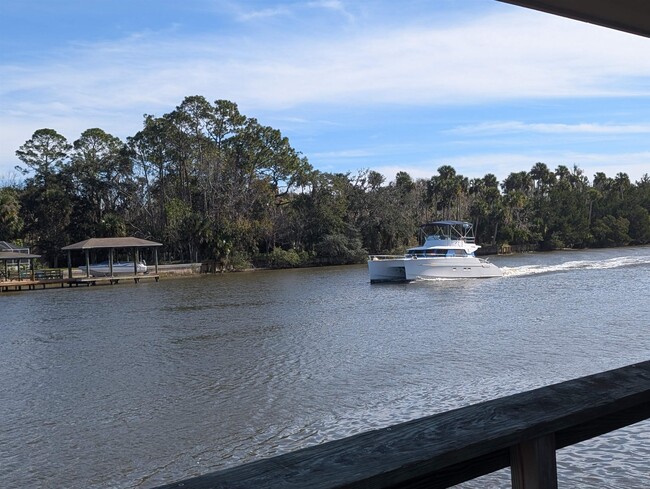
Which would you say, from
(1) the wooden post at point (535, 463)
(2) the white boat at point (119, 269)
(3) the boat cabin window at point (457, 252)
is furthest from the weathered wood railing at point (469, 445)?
(2) the white boat at point (119, 269)

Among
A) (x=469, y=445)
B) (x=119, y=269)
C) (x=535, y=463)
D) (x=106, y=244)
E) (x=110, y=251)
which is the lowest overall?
(x=119, y=269)

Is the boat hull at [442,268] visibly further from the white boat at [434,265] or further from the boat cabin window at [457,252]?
the boat cabin window at [457,252]

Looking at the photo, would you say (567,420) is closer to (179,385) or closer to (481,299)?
(179,385)

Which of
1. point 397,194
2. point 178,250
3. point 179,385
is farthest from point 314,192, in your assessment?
point 179,385

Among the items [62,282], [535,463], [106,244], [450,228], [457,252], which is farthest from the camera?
[106,244]

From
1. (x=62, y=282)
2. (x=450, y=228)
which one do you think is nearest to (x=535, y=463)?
(x=450, y=228)

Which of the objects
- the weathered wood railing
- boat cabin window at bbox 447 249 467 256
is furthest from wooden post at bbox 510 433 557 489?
boat cabin window at bbox 447 249 467 256

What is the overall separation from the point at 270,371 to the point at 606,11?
13239mm

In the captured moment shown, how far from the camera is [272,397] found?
1291 centimetres

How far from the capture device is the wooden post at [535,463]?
1.97 metres

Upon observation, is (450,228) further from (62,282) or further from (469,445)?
(469,445)

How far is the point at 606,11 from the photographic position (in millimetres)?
3158

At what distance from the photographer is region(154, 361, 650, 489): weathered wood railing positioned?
1.59 meters

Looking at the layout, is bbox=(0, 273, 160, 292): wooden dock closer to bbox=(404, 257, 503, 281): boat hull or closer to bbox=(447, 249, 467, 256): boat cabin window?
bbox=(404, 257, 503, 281): boat hull
